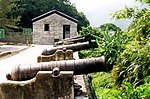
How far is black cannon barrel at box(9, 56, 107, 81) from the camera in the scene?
21.5 feet

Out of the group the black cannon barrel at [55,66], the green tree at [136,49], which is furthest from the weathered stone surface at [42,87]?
the green tree at [136,49]

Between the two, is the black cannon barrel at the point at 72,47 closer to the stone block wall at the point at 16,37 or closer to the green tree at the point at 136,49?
the green tree at the point at 136,49

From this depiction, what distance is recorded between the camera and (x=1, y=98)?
6387mm

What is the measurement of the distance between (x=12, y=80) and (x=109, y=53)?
6.07 feet

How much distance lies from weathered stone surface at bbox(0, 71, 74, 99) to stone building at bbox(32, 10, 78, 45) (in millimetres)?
26993

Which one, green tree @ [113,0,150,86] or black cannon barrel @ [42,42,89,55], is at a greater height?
green tree @ [113,0,150,86]

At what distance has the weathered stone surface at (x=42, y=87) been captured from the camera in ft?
20.4

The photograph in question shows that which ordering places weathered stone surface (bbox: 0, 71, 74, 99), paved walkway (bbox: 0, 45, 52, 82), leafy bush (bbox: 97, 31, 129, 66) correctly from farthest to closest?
paved walkway (bbox: 0, 45, 52, 82) → weathered stone surface (bbox: 0, 71, 74, 99) → leafy bush (bbox: 97, 31, 129, 66)

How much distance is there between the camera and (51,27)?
3397cm

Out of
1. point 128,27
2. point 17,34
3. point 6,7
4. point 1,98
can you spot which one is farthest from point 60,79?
point 17,34

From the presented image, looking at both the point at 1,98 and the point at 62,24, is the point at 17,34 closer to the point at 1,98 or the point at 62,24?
the point at 62,24

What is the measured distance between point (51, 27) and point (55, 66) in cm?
2754

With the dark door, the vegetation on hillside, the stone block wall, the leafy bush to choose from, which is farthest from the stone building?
the vegetation on hillside

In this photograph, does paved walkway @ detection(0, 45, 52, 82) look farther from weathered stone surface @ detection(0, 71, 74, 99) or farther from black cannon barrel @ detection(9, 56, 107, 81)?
weathered stone surface @ detection(0, 71, 74, 99)
